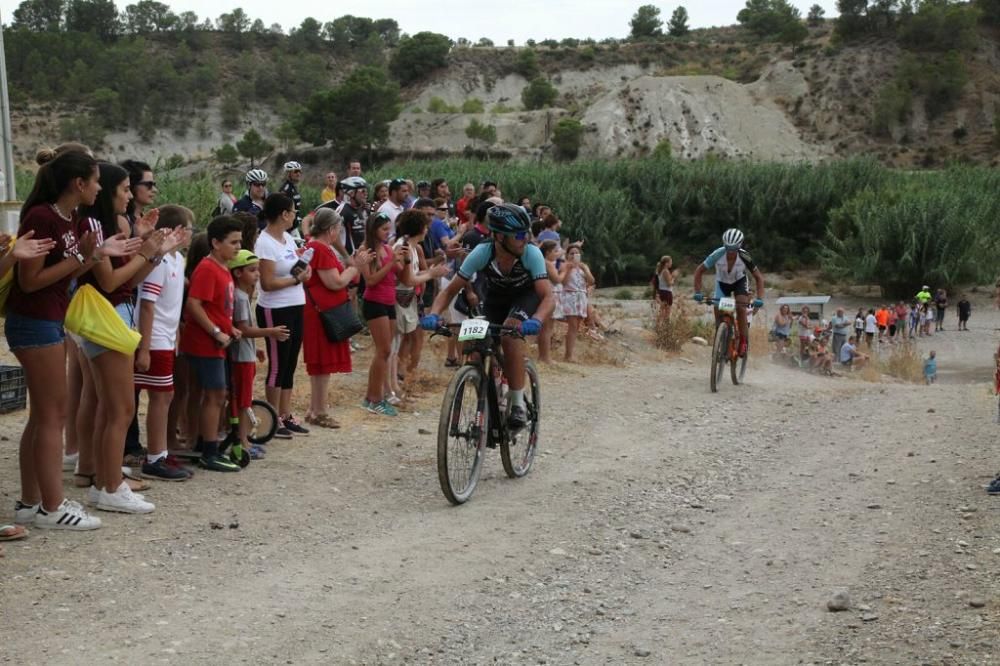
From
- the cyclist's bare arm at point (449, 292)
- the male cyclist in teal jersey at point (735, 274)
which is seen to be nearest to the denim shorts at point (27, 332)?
the cyclist's bare arm at point (449, 292)

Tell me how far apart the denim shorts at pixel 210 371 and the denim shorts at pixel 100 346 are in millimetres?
779

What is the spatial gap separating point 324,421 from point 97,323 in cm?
375

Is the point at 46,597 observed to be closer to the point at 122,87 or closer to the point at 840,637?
the point at 840,637

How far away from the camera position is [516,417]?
825 cm

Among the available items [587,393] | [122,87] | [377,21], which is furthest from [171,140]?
[587,393]

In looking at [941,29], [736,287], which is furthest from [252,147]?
[736,287]

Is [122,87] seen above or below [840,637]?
above

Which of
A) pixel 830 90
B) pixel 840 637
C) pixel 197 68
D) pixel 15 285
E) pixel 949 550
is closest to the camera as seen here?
pixel 840 637

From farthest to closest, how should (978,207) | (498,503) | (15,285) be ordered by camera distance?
(978,207)
(498,503)
(15,285)

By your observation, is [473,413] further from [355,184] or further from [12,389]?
[355,184]

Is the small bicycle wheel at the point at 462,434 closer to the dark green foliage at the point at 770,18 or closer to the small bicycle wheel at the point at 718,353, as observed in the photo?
the small bicycle wheel at the point at 718,353

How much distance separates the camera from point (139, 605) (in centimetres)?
558

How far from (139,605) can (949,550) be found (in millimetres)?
4724

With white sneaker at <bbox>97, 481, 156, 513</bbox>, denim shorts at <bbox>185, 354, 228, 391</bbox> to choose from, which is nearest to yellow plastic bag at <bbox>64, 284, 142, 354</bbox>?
white sneaker at <bbox>97, 481, 156, 513</bbox>
